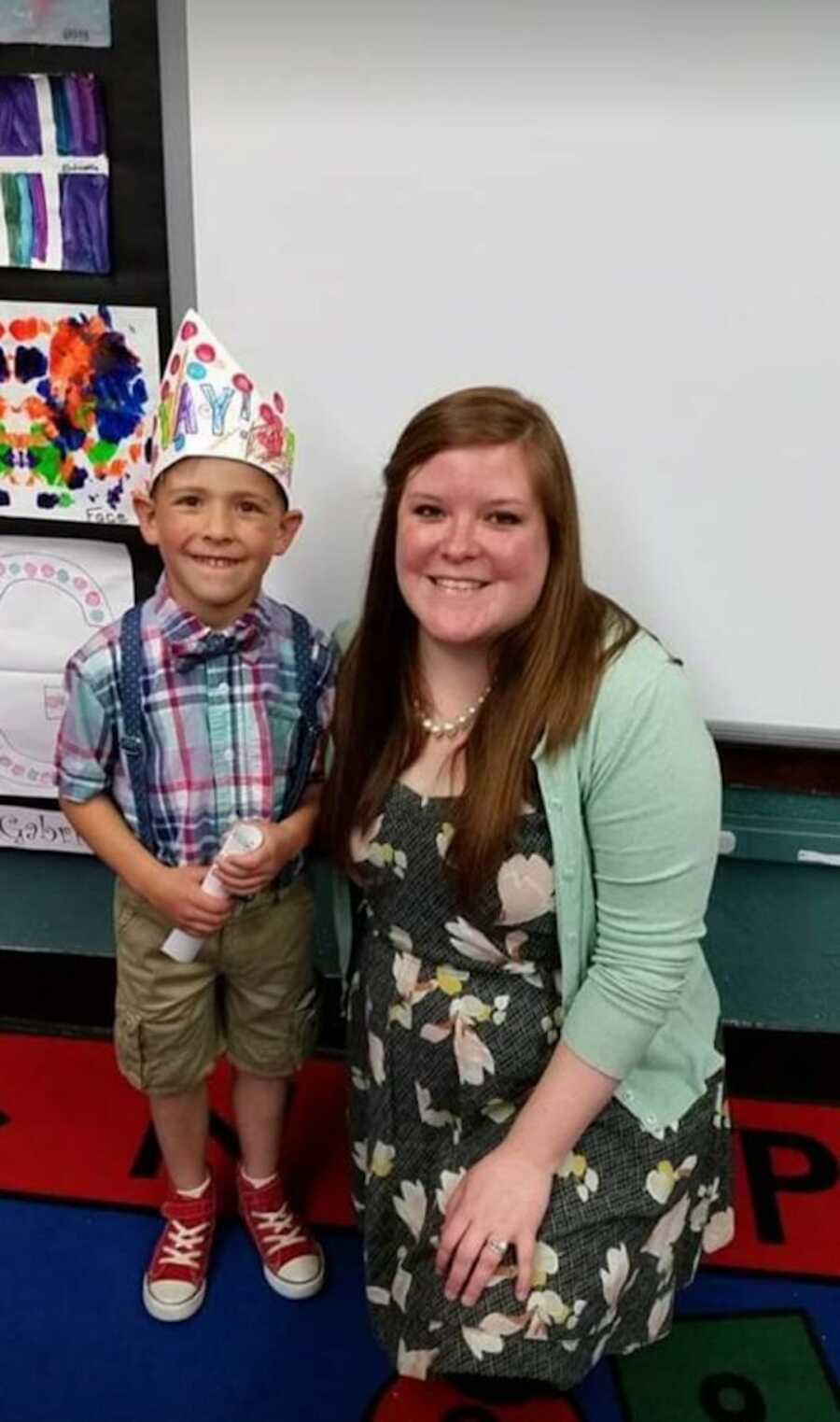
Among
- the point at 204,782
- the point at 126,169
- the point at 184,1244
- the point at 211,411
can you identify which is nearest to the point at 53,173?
the point at 126,169

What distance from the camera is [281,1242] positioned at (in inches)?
56.2

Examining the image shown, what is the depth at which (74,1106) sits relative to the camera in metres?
1.66

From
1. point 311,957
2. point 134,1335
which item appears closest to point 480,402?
point 311,957

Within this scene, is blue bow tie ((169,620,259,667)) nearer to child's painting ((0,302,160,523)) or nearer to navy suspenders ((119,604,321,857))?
navy suspenders ((119,604,321,857))

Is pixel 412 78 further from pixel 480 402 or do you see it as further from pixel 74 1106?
pixel 74 1106

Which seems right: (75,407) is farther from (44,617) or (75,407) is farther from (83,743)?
(83,743)

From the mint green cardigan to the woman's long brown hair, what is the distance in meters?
0.03

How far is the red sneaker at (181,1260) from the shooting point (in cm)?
138

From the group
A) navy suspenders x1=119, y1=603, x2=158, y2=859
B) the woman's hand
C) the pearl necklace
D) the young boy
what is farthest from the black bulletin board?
the woman's hand

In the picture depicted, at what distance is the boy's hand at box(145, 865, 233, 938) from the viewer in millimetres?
1210

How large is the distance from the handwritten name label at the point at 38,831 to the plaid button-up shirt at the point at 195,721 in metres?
0.39

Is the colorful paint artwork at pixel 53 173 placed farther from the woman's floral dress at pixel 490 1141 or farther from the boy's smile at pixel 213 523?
the woman's floral dress at pixel 490 1141

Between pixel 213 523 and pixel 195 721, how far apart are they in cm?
19

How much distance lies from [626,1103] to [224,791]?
469 millimetres
